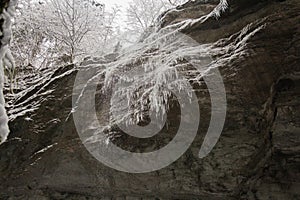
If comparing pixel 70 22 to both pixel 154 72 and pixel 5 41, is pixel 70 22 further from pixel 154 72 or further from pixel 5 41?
pixel 5 41

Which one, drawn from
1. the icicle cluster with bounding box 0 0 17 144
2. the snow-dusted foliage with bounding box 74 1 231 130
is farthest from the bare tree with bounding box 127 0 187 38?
the icicle cluster with bounding box 0 0 17 144

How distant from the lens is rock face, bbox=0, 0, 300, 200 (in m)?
3.43

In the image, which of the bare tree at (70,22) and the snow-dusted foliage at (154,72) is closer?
the snow-dusted foliage at (154,72)

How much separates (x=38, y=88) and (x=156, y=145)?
2.28 metres

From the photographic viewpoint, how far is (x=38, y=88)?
501 cm

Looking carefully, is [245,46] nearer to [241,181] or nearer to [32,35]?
[241,181]

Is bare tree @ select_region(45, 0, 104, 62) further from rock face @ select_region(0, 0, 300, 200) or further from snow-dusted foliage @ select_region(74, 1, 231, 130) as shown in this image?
rock face @ select_region(0, 0, 300, 200)

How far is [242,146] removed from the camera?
135 inches

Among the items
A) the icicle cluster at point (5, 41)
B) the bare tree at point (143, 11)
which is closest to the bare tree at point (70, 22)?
the bare tree at point (143, 11)

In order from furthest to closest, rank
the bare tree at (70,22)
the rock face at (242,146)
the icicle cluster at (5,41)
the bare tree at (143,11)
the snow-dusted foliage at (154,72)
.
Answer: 1. the bare tree at (143,11)
2. the bare tree at (70,22)
3. the snow-dusted foliage at (154,72)
4. the rock face at (242,146)
5. the icicle cluster at (5,41)

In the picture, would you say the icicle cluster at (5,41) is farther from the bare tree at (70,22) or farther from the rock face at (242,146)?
the bare tree at (70,22)

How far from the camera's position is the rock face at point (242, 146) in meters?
3.43

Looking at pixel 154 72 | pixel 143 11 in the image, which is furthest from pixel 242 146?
pixel 143 11

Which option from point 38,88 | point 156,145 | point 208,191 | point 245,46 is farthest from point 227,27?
point 38,88
